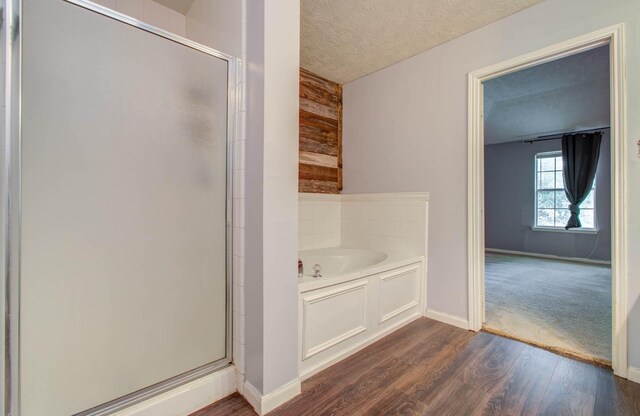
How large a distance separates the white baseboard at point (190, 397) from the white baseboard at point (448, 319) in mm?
1799

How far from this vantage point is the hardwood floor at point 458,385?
142 cm

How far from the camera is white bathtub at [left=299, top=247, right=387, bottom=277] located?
9.29 ft

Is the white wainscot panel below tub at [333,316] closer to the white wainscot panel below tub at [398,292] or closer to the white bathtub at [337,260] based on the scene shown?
the white wainscot panel below tub at [398,292]

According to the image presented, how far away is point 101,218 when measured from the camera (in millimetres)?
1191

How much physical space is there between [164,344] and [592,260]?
6.68m

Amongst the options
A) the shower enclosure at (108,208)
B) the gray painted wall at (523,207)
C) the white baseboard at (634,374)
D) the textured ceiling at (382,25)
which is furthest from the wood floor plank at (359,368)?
the gray painted wall at (523,207)

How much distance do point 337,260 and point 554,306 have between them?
7.33 feet

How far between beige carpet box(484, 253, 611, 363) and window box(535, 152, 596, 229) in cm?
108

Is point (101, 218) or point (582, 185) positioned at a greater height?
point (582, 185)

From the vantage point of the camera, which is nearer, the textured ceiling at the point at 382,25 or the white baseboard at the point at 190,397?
the white baseboard at the point at 190,397

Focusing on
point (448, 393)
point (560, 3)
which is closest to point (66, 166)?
point (448, 393)

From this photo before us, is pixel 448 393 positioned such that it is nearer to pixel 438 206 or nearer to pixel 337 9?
pixel 438 206

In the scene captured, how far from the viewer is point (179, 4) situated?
2176mm

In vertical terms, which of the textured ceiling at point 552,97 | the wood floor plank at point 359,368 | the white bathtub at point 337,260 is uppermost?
the textured ceiling at point 552,97
